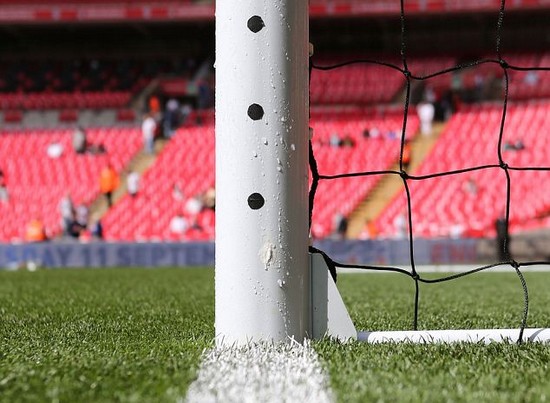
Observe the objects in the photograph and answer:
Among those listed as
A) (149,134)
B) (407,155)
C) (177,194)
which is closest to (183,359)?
(177,194)

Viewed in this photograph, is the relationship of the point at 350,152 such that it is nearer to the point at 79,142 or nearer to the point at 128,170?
the point at 128,170

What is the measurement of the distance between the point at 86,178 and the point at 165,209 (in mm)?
2300

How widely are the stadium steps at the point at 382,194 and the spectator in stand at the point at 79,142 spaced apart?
6083 millimetres

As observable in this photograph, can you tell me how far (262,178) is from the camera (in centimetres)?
227

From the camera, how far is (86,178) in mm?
16578

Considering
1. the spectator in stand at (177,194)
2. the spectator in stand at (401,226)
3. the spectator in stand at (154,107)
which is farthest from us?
the spectator in stand at (154,107)

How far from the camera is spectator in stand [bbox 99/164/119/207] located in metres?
15.7

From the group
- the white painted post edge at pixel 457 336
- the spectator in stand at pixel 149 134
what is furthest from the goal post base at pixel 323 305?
the spectator in stand at pixel 149 134

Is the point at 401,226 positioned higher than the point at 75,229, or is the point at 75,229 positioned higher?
the point at 401,226

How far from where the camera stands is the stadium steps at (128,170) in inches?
629

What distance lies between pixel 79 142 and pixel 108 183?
1.94 meters

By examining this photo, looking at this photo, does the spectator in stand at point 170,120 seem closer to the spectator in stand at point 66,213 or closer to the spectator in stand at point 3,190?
the spectator in stand at point 66,213

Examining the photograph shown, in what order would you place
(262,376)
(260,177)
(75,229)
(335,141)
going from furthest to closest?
(335,141), (75,229), (260,177), (262,376)

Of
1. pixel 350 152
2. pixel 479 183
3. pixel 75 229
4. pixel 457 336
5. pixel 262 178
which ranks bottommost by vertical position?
pixel 75 229
